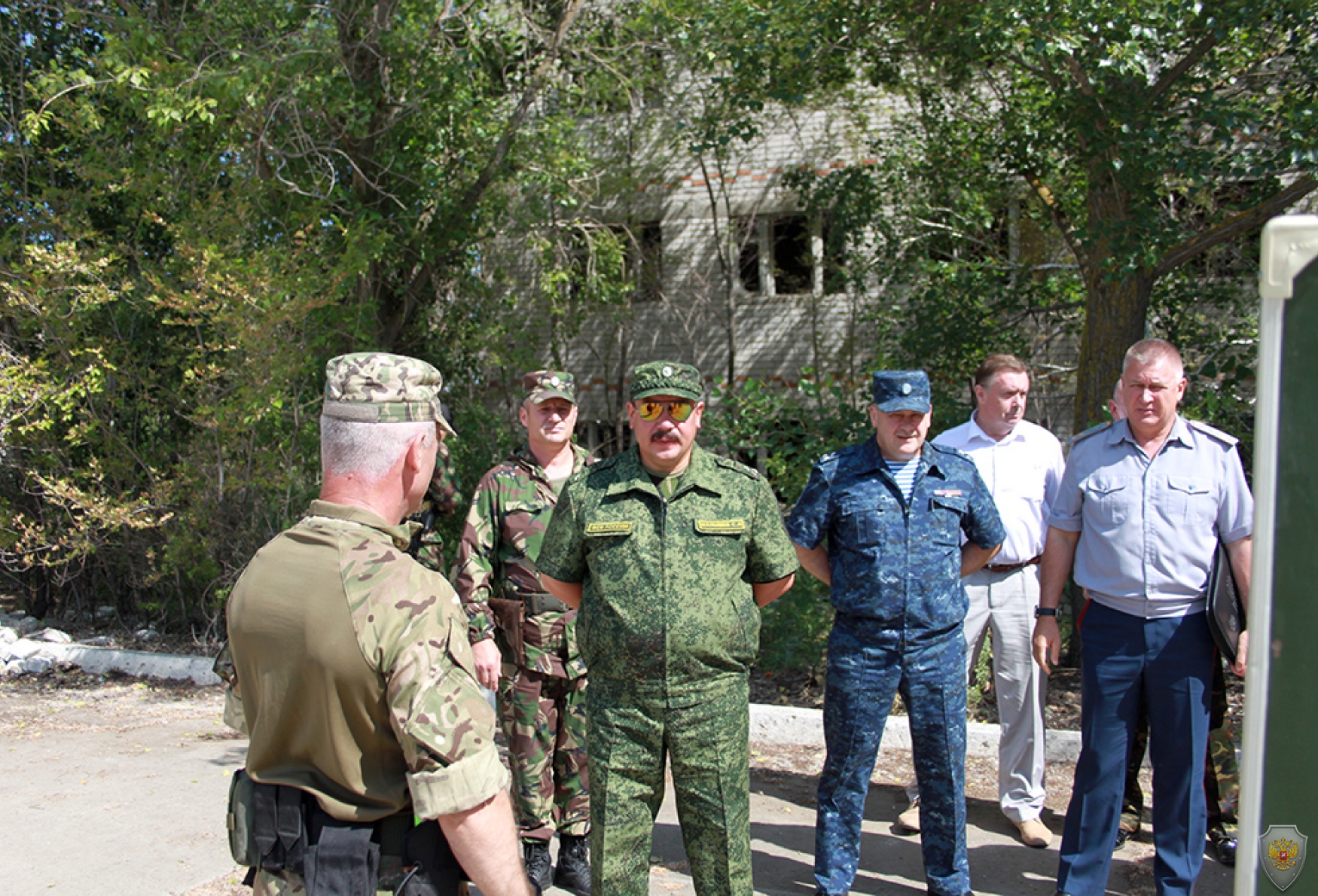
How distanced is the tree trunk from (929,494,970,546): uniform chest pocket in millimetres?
4039

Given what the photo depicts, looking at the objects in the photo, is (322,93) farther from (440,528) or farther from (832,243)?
(832,243)

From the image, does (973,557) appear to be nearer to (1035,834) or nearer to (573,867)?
(1035,834)

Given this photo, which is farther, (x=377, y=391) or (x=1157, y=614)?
(x=1157, y=614)

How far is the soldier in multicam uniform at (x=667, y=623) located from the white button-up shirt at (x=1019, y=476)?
5.53ft

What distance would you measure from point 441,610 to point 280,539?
1.24 ft

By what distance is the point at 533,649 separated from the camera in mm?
4109

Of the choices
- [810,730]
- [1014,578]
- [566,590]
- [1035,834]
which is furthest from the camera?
[810,730]

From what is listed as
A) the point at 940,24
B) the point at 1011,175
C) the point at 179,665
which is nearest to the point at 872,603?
the point at 940,24

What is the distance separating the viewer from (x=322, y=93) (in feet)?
26.3

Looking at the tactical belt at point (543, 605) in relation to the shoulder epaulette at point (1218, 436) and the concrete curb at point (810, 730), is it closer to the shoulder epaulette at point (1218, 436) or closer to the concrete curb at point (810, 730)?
the concrete curb at point (810, 730)

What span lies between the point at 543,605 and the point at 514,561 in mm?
238

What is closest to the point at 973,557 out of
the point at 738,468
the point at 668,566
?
the point at 738,468

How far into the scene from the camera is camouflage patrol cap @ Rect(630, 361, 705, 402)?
3346 mm

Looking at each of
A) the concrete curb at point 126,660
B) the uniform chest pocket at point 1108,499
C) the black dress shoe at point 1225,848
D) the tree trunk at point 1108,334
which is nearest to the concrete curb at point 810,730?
the concrete curb at point 126,660
